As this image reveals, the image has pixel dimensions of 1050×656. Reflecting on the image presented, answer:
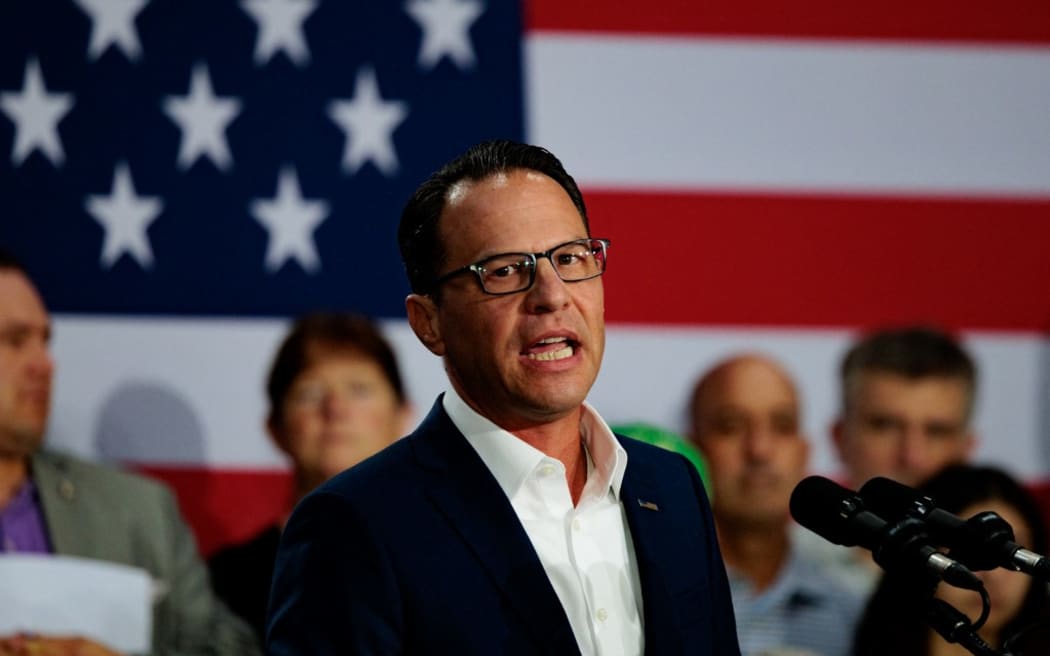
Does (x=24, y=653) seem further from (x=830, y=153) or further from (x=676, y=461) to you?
(x=830, y=153)

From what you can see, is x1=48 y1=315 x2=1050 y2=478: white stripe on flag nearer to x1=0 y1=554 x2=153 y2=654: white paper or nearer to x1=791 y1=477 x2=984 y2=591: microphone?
x1=0 y1=554 x2=153 y2=654: white paper

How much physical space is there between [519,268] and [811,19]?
121 inches

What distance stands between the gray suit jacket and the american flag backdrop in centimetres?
43

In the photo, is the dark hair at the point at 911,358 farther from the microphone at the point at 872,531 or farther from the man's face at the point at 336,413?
the microphone at the point at 872,531

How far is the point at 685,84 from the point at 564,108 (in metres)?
0.37

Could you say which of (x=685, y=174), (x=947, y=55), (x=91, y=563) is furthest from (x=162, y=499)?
(x=947, y=55)

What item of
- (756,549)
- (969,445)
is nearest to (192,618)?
(756,549)

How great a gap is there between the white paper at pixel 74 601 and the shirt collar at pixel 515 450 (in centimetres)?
195

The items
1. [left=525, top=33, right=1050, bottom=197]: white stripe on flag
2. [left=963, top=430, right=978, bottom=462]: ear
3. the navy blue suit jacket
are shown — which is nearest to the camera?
the navy blue suit jacket

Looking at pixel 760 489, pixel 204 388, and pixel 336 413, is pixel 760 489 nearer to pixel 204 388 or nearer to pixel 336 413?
pixel 336 413

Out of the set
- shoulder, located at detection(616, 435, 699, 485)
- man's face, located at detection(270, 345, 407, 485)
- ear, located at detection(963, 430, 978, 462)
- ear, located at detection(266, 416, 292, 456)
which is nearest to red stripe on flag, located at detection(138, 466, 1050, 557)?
ear, located at detection(266, 416, 292, 456)

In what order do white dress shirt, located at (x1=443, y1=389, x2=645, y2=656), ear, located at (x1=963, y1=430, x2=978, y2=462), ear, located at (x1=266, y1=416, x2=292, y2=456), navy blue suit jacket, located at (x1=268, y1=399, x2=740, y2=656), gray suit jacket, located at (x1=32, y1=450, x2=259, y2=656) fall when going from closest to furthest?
navy blue suit jacket, located at (x1=268, y1=399, x2=740, y2=656) < white dress shirt, located at (x1=443, y1=389, x2=645, y2=656) < gray suit jacket, located at (x1=32, y1=450, x2=259, y2=656) < ear, located at (x1=266, y1=416, x2=292, y2=456) < ear, located at (x1=963, y1=430, x2=978, y2=462)

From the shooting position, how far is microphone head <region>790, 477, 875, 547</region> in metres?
1.56

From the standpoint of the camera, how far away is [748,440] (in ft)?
13.7
